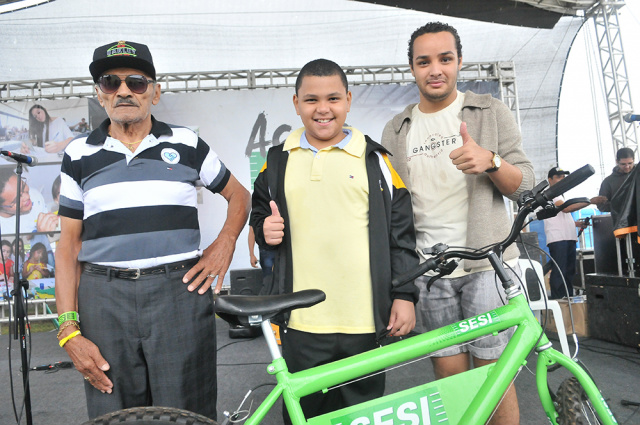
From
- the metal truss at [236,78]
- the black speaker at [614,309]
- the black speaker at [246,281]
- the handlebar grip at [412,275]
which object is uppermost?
the metal truss at [236,78]

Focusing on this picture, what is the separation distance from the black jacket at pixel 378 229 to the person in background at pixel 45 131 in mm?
5780

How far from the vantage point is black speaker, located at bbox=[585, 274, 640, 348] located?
154 inches

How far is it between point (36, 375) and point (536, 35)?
7.73 meters

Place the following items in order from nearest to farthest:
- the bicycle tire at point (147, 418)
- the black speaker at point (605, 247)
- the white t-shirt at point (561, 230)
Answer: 1. the bicycle tire at point (147, 418)
2. the black speaker at point (605, 247)
3. the white t-shirt at point (561, 230)

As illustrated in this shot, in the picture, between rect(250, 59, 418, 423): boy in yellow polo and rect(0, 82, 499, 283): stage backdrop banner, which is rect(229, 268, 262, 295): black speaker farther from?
rect(250, 59, 418, 423): boy in yellow polo

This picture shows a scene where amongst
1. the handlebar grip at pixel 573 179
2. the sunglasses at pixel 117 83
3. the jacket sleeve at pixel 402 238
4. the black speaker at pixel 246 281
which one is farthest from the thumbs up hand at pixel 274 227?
the black speaker at pixel 246 281

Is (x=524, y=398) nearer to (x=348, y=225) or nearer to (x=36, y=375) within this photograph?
(x=348, y=225)

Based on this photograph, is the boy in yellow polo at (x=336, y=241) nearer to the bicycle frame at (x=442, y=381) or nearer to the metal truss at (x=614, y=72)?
the bicycle frame at (x=442, y=381)

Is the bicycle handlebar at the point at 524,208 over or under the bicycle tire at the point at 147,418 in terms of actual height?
over

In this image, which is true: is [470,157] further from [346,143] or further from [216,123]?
[216,123]

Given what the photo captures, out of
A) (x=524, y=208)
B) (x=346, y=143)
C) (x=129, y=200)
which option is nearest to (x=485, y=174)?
(x=524, y=208)

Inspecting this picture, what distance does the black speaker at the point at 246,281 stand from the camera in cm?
538

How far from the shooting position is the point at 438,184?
1.63m

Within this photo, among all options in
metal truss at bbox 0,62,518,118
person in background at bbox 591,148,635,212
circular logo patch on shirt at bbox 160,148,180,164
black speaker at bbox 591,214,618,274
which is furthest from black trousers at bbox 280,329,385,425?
metal truss at bbox 0,62,518,118
